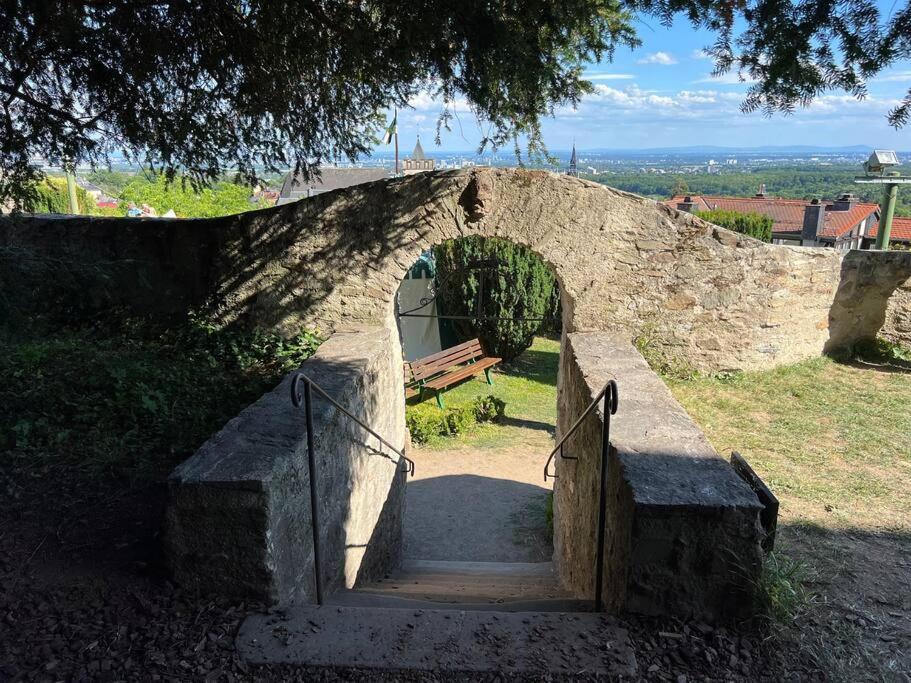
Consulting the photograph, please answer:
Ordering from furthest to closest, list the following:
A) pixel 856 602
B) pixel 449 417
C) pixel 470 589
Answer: pixel 449 417, pixel 470 589, pixel 856 602

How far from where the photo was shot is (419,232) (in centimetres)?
562

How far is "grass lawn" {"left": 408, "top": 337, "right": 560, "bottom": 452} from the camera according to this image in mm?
8984

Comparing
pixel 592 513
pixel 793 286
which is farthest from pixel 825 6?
pixel 793 286

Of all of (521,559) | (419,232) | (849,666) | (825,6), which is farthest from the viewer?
(521,559)

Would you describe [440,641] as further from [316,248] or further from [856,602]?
[316,248]

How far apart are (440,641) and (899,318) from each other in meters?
7.34

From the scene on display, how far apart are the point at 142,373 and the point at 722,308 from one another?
199 inches

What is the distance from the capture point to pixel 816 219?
33062 millimetres

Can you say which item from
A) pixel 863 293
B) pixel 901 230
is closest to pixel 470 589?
pixel 863 293

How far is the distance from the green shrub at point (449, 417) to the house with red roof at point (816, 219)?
23.4 metres

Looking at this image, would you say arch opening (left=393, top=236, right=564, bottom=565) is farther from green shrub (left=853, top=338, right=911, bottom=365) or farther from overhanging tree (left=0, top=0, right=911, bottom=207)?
green shrub (left=853, top=338, right=911, bottom=365)

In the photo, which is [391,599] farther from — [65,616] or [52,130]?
[52,130]

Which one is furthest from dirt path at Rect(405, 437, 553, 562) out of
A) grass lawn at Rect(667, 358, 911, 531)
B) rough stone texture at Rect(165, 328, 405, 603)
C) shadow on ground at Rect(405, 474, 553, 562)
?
grass lawn at Rect(667, 358, 911, 531)

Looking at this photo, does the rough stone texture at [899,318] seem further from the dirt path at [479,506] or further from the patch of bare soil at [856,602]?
the patch of bare soil at [856,602]
